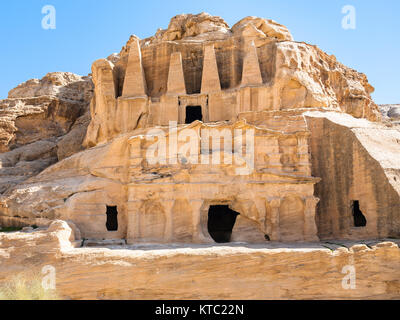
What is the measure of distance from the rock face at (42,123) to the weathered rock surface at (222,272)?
1257cm

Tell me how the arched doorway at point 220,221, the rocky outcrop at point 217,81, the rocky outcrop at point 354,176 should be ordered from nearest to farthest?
the rocky outcrop at point 354,176
the arched doorway at point 220,221
the rocky outcrop at point 217,81

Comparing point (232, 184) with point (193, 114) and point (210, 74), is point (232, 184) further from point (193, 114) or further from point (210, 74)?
point (193, 114)

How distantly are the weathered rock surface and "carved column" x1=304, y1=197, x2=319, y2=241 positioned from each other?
3.91 m

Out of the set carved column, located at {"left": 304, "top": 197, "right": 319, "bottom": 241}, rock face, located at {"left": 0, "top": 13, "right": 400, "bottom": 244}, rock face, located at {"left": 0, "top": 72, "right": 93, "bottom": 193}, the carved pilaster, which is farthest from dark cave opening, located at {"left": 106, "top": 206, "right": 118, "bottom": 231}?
the carved pilaster

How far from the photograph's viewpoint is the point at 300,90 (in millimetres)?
29906

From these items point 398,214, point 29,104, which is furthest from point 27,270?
point 29,104

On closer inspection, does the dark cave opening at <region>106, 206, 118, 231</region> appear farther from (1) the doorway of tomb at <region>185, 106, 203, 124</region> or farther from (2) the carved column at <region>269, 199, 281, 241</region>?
(1) the doorway of tomb at <region>185, 106, 203, 124</region>

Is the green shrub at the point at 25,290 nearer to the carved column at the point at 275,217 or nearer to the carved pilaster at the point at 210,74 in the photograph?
the carved column at the point at 275,217

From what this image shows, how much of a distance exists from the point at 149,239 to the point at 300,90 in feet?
52.9

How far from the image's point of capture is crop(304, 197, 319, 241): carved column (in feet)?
69.3

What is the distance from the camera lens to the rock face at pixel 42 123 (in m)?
31.2

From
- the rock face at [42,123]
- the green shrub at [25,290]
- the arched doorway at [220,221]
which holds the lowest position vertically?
the green shrub at [25,290]

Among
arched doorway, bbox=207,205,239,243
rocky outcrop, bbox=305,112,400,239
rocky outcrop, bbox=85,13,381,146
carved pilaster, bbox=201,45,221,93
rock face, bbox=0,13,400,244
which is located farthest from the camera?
carved pilaster, bbox=201,45,221,93

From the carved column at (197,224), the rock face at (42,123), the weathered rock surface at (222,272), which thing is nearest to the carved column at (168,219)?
the carved column at (197,224)
